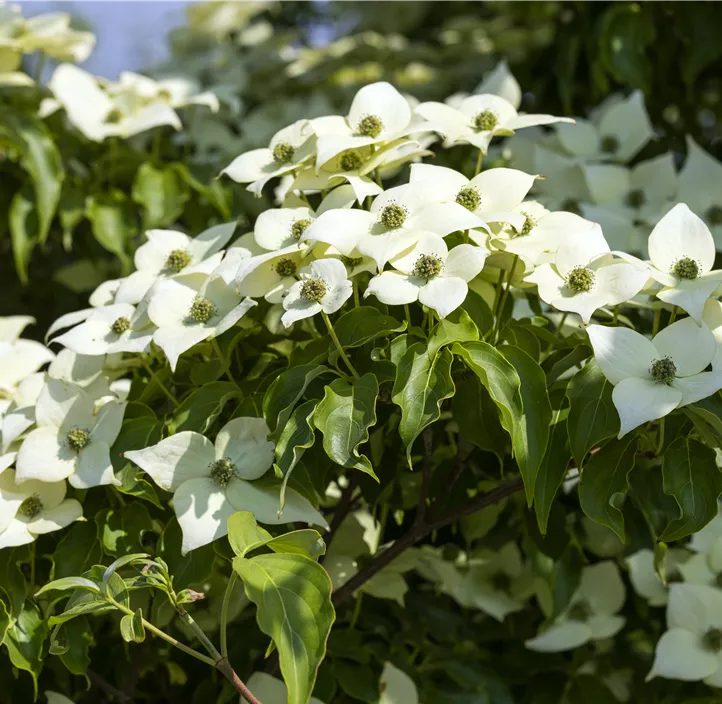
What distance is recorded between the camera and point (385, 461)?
1080 mm

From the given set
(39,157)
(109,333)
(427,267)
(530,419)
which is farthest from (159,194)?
(530,419)

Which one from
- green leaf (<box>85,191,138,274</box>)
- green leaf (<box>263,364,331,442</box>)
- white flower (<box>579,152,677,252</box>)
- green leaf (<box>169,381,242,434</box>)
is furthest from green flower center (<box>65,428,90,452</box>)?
white flower (<box>579,152,677,252</box>)

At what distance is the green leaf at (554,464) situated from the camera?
2.89ft

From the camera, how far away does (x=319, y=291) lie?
88 centimetres

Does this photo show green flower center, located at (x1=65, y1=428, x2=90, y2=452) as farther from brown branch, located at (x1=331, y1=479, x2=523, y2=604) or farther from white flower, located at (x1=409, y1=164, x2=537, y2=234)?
white flower, located at (x1=409, y1=164, x2=537, y2=234)

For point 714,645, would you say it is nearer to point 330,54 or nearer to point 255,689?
point 255,689

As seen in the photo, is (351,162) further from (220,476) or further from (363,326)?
(220,476)

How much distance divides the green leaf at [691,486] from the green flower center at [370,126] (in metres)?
0.48

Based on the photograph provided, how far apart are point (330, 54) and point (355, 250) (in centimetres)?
168

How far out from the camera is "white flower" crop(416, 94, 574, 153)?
3.62 feet

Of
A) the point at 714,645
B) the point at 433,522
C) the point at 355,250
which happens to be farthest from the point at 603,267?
the point at 714,645

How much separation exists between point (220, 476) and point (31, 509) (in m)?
0.23

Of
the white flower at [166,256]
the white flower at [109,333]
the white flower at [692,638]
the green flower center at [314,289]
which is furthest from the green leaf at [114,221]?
the white flower at [692,638]

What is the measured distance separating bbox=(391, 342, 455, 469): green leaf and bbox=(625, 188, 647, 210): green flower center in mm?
838
